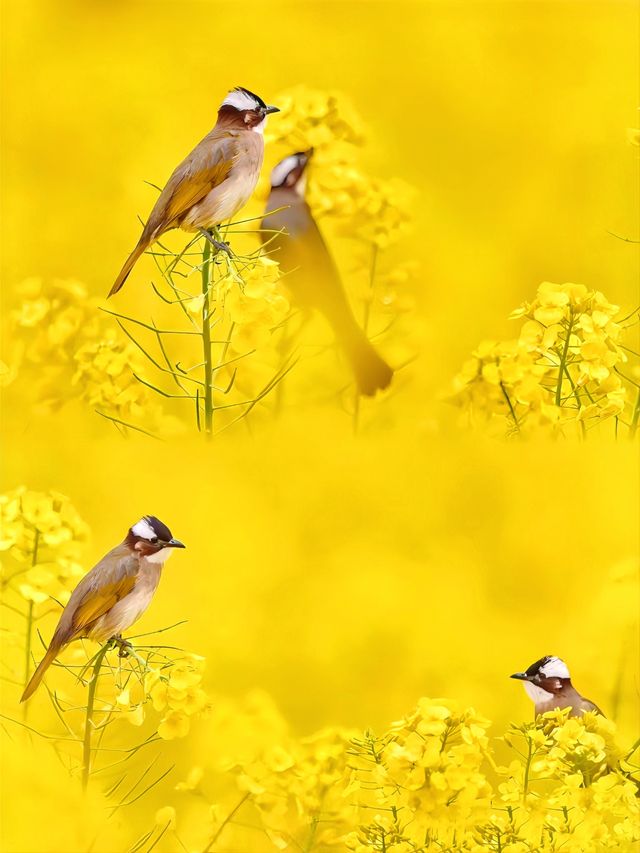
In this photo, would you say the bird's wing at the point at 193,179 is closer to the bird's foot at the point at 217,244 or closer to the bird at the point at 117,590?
the bird's foot at the point at 217,244

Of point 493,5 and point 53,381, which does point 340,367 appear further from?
point 493,5

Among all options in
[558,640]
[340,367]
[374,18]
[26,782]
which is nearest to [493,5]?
[374,18]

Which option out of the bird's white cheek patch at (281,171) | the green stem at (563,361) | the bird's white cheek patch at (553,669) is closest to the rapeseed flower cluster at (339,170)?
the bird's white cheek patch at (281,171)

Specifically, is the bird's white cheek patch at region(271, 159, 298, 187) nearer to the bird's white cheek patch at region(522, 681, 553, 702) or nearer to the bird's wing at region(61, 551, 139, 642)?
the bird's wing at region(61, 551, 139, 642)

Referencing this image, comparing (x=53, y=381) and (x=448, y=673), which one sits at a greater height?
(x=53, y=381)

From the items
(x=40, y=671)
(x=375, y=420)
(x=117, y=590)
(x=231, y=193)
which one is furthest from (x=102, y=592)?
(x=231, y=193)
